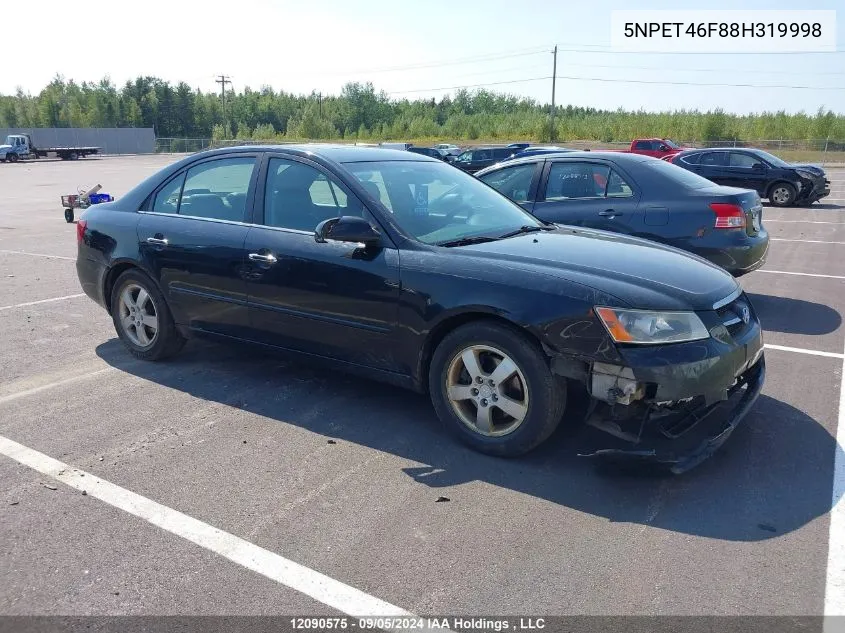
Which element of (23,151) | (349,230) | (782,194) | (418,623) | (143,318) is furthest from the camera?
(23,151)

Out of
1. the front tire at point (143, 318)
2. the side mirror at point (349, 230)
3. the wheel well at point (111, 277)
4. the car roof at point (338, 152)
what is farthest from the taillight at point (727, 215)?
the wheel well at point (111, 277)

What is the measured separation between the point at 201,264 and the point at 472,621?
11.0 feet

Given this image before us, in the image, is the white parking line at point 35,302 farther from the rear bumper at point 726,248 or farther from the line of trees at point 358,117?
the line of trees at point 358,117

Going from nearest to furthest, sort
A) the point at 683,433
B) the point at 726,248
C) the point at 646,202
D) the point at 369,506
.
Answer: the point at 369,506, the point at 683,433, the point at 726,248, the point at 646,202

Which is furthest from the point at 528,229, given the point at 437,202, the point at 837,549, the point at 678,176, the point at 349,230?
the point at 678,176

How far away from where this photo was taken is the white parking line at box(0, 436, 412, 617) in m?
2.76

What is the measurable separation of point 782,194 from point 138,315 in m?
18.0

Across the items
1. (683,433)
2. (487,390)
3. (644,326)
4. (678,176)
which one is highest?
(678,176)

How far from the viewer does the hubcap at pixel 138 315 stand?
561cm

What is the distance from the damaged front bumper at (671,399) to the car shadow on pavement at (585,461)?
19cm

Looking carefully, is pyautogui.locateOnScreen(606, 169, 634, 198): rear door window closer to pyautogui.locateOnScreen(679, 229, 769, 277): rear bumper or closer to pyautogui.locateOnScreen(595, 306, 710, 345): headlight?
pyautogui.locateOnScreen(679, 229, 769, 277): rear bumper

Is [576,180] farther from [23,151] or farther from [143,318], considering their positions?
[23,151]

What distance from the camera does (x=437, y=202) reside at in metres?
4.75

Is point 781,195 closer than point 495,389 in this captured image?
No
